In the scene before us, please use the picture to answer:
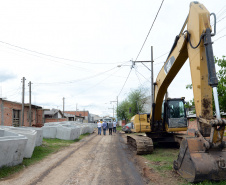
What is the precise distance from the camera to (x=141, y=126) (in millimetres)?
11188

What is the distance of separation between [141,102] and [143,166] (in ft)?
105

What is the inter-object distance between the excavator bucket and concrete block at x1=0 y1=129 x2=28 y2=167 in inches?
204

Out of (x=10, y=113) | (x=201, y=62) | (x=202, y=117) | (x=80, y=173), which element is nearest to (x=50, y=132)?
(x=80, y=173)

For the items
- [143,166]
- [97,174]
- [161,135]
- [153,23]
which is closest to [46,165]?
[97,174]

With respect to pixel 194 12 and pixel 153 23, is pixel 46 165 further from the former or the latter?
pixel 153 23

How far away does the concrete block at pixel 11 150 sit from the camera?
643cm

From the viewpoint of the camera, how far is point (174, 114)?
10539mm

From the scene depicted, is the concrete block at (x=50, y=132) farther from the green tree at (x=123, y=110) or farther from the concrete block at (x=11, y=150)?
the green tree at (x=123, y=110)

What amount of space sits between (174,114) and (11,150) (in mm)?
7362

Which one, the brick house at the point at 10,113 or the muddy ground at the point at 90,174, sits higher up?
the brick house at the point at 10,113

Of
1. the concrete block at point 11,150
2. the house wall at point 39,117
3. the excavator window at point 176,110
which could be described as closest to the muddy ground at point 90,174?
the concrete block at point 11,150

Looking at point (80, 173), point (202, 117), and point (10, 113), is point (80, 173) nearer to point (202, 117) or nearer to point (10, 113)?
point (202, 117)

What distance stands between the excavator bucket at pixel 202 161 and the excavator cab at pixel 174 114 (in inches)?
196

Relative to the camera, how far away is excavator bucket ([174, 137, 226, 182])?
4840 mm
